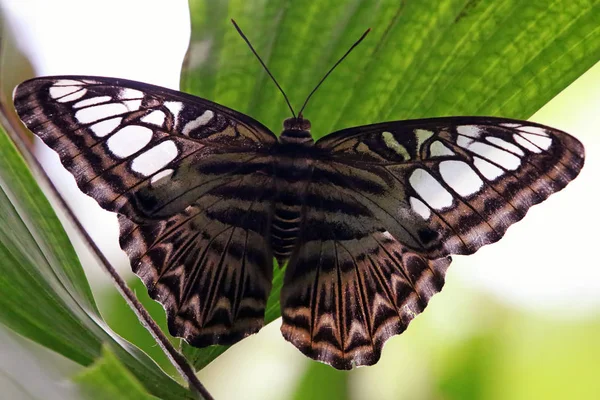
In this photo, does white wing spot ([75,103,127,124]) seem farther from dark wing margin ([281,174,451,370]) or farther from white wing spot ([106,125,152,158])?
dark wing margin ([281,174,451,370])

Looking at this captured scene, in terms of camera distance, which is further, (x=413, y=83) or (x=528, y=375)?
(x=528, y=375)

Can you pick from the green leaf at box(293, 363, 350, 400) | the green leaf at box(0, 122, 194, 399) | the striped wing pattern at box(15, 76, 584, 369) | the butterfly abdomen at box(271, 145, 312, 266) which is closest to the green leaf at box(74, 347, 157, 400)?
the green leaf at box(0, 122, 194, 399)

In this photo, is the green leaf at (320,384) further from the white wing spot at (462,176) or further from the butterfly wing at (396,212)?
the white wing spot at (462,176)

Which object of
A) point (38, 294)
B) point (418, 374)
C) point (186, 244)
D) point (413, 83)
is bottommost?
point (418, 374)

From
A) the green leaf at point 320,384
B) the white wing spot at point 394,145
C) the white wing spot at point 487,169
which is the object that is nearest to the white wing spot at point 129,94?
the white wing spot at point 394,145

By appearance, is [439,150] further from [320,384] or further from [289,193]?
[320,384]

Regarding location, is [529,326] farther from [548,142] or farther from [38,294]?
[38,294]

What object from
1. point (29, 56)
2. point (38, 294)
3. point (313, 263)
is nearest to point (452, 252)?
point (313, 263)
